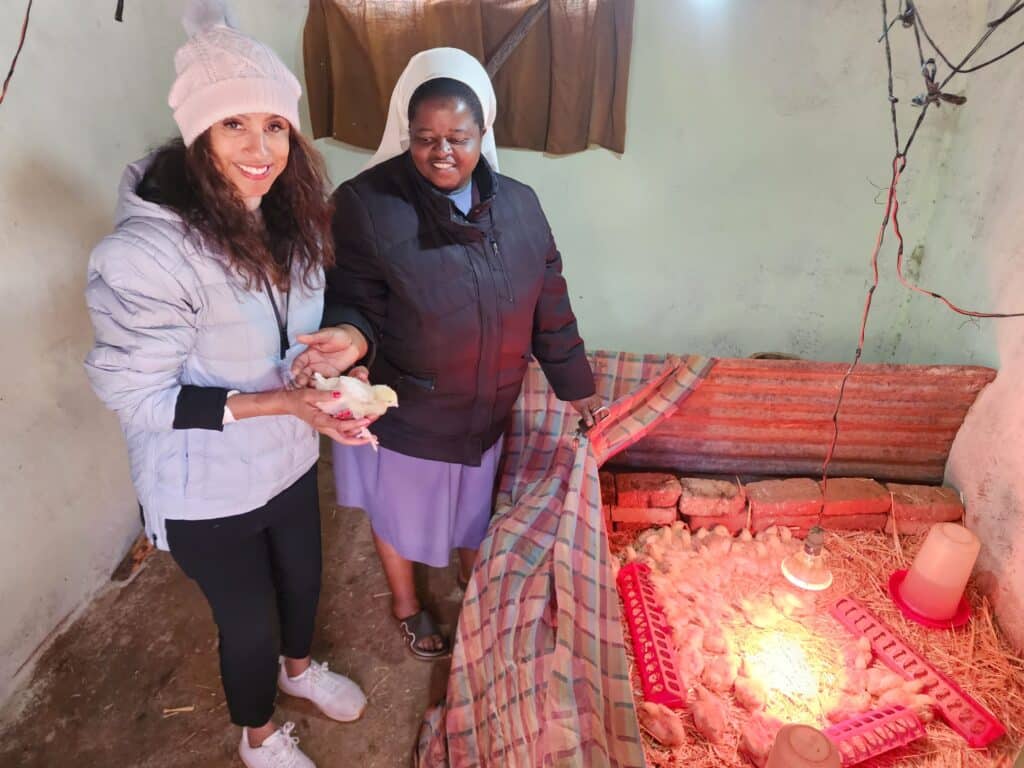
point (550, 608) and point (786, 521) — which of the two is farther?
point (786, 521)

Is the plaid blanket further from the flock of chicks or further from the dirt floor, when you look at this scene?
the flock of chicks

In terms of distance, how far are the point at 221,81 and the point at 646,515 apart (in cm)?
215

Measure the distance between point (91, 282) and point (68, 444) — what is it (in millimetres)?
1319

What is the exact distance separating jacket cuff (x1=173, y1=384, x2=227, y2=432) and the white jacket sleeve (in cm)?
1

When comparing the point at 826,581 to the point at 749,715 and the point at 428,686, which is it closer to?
the point at 749,715

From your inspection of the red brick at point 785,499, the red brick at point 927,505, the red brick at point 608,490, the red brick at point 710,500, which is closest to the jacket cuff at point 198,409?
the red brick at point 608,490

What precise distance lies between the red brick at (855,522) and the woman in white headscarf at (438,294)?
4.56 ft

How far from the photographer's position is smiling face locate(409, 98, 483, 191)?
1581mm

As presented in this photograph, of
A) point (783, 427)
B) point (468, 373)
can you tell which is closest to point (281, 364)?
point (468, 373)

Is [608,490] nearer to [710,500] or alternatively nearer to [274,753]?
[710,500]

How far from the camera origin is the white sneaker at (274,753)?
1.88 meters

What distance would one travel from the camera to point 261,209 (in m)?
1.44

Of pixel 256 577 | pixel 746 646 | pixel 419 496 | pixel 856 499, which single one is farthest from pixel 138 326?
pixel 856 499

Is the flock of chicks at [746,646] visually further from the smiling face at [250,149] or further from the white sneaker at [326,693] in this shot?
the smiling face at [250,149]
